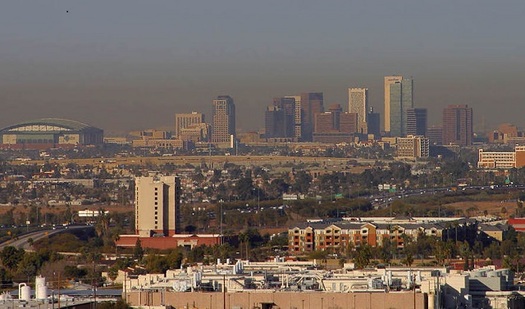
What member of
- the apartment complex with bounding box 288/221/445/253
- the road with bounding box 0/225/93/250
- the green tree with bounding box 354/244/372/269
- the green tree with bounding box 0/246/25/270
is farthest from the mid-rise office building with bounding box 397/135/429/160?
the green tree with bounding box 0/246/25/270

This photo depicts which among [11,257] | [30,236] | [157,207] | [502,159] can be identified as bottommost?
[30,236]

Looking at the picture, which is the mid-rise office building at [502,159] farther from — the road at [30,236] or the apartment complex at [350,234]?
the apartment complex at [350,234]

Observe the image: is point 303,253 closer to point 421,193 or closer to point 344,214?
point 344,214

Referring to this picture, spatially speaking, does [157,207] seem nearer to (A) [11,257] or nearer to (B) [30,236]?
(B) [30,236]

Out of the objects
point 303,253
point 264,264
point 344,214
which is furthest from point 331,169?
point 264,264

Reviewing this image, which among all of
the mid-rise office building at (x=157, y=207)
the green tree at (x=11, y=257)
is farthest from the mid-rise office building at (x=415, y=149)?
the green tree at (x=11, y=257)

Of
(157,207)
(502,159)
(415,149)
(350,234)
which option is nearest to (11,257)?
(350,234)
